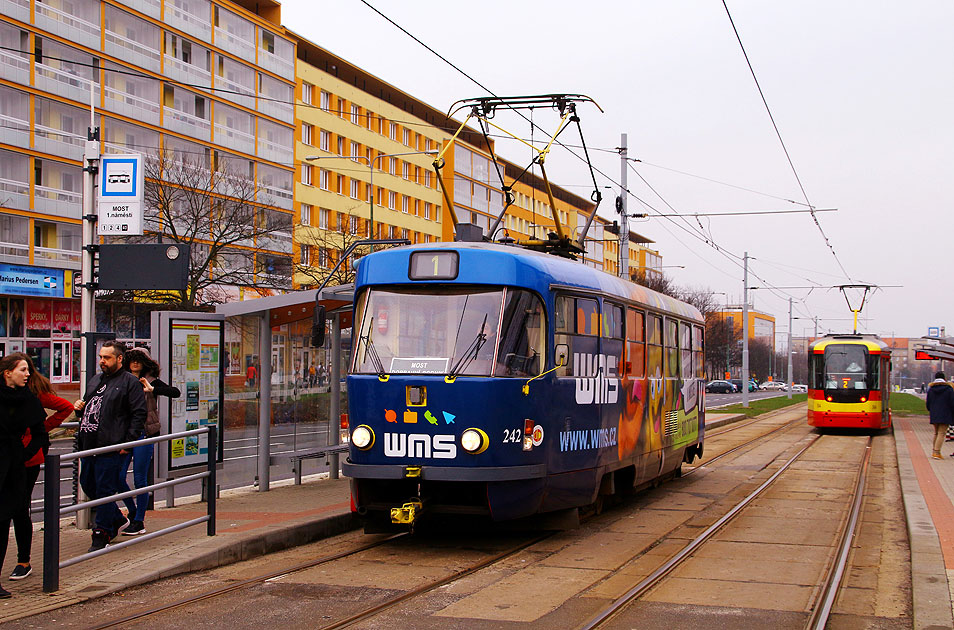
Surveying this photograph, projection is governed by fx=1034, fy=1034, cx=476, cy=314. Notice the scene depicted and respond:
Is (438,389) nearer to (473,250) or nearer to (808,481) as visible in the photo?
(473,250)

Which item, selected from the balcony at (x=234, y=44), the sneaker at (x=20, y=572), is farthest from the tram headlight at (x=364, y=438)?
the balcony at (x=234, y=44)

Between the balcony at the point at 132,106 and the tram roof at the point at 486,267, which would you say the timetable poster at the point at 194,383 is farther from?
the balcony at the point at 132,106

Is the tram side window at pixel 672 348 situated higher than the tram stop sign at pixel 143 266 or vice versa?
the tram stop sign at pixel 143 266

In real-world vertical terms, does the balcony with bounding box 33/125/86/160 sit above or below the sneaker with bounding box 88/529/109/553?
above

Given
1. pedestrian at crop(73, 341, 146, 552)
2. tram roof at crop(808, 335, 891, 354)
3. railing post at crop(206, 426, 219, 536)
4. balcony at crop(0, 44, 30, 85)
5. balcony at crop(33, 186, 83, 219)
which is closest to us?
pedestrian at crop(73, 341, 146, 552)

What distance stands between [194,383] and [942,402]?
14.8m

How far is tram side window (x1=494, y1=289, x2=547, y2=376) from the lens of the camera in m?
9.47

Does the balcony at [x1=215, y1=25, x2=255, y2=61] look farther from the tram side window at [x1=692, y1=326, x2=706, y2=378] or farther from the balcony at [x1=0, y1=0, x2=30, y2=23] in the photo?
the tram side window at [x1=692, y1=326, x2=706, y2=378]

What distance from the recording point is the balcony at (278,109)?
55.1 m

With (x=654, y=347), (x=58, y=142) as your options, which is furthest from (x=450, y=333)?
(x=58, y=142)

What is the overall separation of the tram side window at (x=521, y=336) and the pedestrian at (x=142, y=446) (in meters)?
3.34

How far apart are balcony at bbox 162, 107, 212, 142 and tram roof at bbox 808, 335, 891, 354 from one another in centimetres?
3125

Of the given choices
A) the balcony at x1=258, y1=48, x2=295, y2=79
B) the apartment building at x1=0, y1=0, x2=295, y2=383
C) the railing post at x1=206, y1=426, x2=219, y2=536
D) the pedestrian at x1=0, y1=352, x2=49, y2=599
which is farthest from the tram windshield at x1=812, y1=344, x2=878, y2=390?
the balcony at x1=258, y1=48, x2=295, y2=79

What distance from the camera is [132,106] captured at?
152 ft
